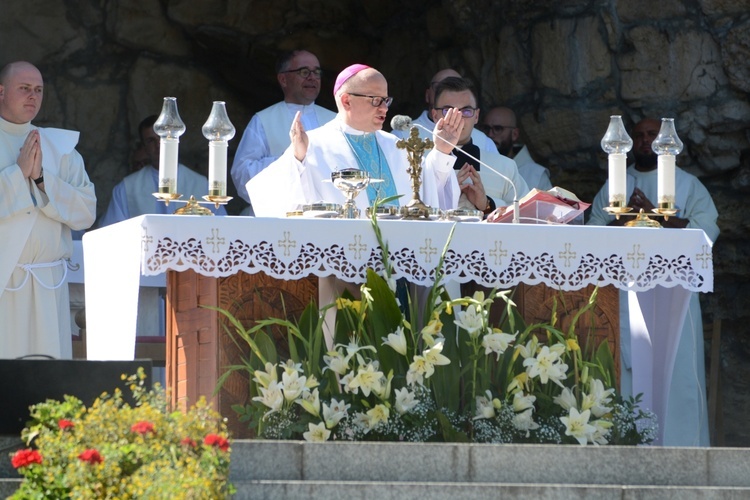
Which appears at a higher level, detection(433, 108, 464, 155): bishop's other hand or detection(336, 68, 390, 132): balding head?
detection(336, 68, 390, 132): balding head

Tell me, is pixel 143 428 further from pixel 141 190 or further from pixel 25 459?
pixel 141 190

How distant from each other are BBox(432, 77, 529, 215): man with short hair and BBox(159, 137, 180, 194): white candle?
119 cm


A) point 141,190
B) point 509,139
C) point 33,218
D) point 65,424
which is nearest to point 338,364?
point 65,424

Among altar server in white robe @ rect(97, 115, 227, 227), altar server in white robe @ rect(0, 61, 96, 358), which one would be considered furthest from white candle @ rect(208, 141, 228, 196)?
altar server in white robe @ rect(97, 115, 227, 227)

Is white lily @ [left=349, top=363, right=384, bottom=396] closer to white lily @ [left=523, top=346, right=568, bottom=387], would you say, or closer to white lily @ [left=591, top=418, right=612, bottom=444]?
white lily @ [left=523, top=346, right=568, bottom=387]

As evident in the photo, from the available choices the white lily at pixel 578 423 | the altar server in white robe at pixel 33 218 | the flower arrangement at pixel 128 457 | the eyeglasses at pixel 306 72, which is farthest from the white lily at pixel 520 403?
the eyeglasses at pixel 306 72

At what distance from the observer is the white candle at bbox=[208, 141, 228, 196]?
5.84 m

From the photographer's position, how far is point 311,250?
555 centimetres

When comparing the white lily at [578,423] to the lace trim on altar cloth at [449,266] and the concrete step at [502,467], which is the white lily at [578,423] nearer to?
the lace trim on altar cloth at [449,266]

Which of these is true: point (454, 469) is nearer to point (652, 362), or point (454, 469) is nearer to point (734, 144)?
point (652, 362)

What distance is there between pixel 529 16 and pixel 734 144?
159 cm

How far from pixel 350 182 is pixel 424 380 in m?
0.92

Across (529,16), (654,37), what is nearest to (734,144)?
(654,37)

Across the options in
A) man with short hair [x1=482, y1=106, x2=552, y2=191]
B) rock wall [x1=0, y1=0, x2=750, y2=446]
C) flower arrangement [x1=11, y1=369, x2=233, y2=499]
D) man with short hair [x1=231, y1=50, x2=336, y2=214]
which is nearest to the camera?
flower arrangement [x1=11, y1=369, x2=233, y2=499]
